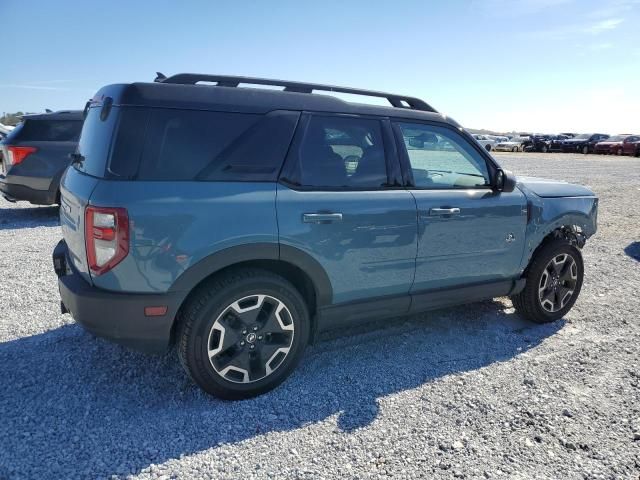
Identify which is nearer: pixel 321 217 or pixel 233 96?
pixel 233 96

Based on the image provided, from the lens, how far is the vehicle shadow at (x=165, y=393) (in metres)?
2.54

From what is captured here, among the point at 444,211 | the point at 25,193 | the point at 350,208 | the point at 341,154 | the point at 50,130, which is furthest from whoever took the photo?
the point at 50,130

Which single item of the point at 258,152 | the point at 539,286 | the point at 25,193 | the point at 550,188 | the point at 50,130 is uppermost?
the point at 50,130

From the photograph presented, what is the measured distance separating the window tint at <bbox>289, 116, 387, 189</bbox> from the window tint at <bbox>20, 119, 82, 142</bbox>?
21.4 feet

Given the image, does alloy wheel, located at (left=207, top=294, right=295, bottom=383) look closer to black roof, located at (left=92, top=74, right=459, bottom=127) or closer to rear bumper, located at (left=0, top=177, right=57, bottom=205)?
black roof, located at (left=92, top=74, right=459, bottom=127)

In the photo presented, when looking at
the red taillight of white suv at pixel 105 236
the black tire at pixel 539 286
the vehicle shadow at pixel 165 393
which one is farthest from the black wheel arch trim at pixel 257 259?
the black tire at pixel 539 286

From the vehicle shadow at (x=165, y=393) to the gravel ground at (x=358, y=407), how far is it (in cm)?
1

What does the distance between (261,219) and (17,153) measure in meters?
6.79

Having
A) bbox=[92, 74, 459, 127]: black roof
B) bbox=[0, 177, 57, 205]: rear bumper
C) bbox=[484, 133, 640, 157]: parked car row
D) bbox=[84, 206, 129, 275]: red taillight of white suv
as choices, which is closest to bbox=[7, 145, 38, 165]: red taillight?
bbox=[0, 177, 57, 205]: rear bumper

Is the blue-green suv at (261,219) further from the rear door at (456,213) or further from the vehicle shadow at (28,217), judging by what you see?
the vehicle shadow at (28,217)

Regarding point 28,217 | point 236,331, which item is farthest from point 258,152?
point 28,217

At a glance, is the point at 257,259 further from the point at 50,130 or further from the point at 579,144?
the point at 579,144

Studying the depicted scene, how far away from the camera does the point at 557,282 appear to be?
4.38 metres

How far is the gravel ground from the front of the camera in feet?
8.14
